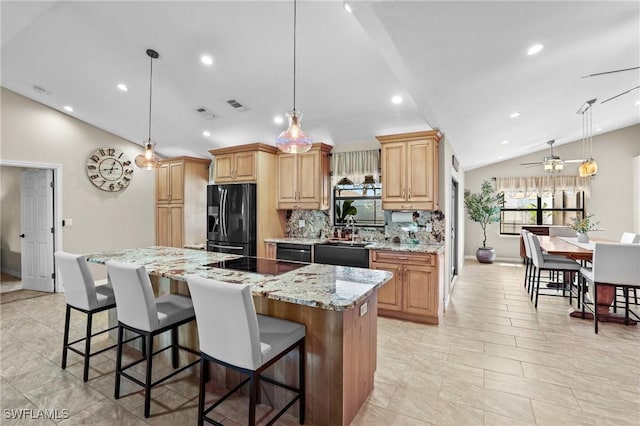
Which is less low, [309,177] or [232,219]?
[309,177]

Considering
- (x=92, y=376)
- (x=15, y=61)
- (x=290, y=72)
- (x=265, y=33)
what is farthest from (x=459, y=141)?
(x=15, y=61)

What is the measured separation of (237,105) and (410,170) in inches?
97.2

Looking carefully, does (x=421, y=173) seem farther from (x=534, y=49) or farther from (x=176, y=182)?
(x=176, y=182)

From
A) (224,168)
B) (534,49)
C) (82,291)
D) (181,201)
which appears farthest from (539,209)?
(82,291)

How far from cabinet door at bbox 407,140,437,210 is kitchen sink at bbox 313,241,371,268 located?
3.17 feet

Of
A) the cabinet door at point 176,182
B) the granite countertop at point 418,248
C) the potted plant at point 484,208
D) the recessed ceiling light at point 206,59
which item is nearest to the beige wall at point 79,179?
the cabinet door at point 176,182

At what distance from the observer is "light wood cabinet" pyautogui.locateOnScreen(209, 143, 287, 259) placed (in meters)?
4.94

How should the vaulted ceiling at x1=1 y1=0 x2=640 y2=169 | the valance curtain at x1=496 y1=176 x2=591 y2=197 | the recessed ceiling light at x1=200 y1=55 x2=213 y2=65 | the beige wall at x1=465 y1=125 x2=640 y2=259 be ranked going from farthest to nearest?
1. the valance curtain at x1=496 y1=176 x2=591 y2=197
2. the beige wall at x1=465 y1=125 x2=640 y2=259
3. the recessed ceiling light at x1=200 y1=55 x2=213 y2=65
4. the vaulted ceiling at x1=1 y1=0 x2=640 y2=169

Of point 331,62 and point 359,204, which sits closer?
point 331,62

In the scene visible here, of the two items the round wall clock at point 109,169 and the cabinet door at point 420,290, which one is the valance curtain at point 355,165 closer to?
the cabinet door at point 420,290

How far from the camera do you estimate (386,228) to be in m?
4.75

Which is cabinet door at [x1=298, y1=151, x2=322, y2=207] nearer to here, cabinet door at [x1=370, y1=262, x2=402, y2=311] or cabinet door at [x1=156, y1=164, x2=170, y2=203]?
cabinet door at [x1=370, y1=262, x2=402, y2=311]

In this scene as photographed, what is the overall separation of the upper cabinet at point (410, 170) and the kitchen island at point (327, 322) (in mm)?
2070

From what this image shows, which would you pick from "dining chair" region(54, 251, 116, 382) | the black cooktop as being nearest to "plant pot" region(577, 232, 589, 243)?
the black cooktop
